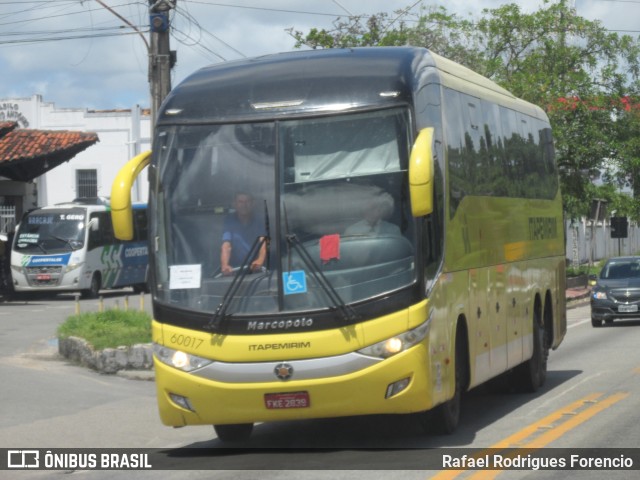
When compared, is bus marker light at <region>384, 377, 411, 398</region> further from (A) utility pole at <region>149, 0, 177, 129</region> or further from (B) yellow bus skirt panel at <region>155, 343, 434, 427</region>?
(A) utility pole at <region>149, 0, 177, 129</region>

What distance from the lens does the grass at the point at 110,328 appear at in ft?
60.9

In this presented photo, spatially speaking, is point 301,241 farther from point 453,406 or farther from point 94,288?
point 94,288

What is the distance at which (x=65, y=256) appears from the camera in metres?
36.9

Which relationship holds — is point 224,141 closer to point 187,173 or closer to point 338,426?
point 187,173

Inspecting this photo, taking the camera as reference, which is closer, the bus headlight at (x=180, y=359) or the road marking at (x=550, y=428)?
the road marking at (x=550, y=428)

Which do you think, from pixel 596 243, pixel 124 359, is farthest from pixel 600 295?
pixel 596 243

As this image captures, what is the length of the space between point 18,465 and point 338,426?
10.7ft

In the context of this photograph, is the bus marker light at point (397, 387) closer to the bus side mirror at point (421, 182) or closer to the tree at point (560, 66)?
the bus side mirror at point (421, 182)

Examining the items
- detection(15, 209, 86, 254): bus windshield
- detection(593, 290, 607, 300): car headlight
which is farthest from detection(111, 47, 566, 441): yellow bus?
detection(15, 209, 86, 254): bus windshield

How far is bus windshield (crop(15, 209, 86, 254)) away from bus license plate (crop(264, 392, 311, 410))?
91.1 feet

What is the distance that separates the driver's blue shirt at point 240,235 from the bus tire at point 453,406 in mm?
2305

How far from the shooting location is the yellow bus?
33.3ft

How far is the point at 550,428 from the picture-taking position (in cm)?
1182

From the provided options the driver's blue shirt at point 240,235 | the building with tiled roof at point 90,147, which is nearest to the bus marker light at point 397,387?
the driver's blue shirt at point 240,235
